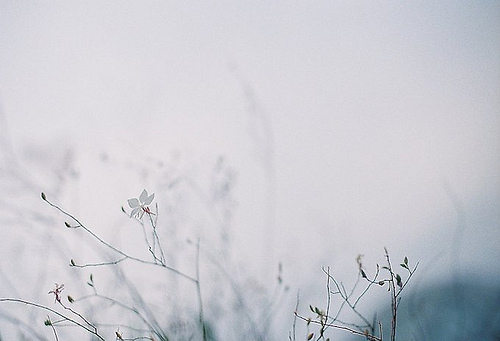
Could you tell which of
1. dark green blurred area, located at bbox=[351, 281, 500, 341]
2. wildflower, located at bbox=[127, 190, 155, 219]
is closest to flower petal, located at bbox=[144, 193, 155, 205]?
wildflower, located at bbox=[127, 190, 155, 219]

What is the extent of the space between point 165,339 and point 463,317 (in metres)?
1.71

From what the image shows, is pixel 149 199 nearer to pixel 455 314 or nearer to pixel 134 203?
pixel 134 203

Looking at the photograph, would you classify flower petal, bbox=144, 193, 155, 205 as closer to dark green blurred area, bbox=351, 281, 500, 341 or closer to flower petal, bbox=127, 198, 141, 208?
flower petal, bbox=127, 198, 141, 208

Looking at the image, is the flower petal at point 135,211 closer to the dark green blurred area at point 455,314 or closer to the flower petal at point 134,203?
the flower petal at point 134,203

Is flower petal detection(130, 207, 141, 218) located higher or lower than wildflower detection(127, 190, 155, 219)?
lower

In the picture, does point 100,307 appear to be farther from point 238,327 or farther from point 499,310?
point 499,310

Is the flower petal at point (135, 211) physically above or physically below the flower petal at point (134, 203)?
below

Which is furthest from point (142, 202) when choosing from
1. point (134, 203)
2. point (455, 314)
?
point (455, 314)

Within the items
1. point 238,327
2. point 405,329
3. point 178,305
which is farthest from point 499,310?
point 178,305

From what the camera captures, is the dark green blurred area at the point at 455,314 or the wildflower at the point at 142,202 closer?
the wildflower at the point at 142,202

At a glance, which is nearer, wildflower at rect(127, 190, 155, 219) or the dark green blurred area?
wildflower at rect(127, 190, 155, 219)

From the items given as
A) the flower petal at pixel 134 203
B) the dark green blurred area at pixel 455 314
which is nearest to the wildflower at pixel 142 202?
the flower petal at pixel 134 203

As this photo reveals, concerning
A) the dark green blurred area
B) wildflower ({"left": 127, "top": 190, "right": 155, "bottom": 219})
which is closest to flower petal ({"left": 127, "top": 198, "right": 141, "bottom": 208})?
wildflower ({"left": 127, "top": 190, "right": 155, "bottom": 219})

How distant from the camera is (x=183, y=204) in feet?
8.50
